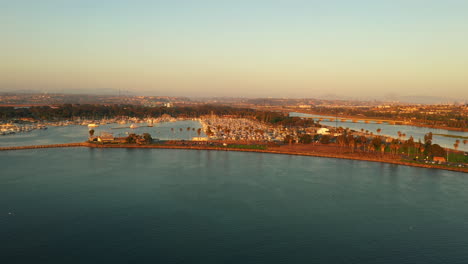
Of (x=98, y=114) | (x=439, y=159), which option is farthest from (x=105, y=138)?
(x=98, y=114)

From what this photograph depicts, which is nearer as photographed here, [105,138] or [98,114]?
[105,138]

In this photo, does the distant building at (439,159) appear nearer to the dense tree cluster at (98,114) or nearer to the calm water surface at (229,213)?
the calm water surface at (229,213)

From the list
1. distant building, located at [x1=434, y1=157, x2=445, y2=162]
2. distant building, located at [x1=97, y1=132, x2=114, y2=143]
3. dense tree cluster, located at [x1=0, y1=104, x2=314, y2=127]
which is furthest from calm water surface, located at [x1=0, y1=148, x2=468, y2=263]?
dense tree cluster, located at [x1=0, y1=104, x2=314, y2=127]

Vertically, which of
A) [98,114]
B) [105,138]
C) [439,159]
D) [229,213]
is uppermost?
[98,114]

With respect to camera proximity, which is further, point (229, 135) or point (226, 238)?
point (229, 135)

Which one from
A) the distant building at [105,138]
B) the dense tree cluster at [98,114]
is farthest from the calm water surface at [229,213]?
the dense tree cluster at [98,114]

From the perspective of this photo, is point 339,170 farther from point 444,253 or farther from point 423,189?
point 444,253

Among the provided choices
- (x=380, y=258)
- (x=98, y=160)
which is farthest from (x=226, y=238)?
(x=98, y=160)

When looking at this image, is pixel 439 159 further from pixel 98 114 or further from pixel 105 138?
pixel 98 114
